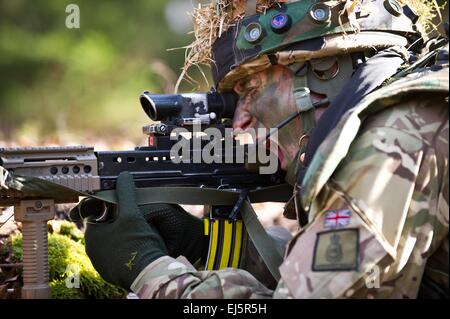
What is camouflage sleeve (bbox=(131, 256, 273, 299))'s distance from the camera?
4.07 meters

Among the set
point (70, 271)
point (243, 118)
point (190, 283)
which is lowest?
point (70, 271)

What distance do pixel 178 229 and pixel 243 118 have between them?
71 centimetres

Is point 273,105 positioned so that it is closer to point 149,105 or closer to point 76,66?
point 149,105

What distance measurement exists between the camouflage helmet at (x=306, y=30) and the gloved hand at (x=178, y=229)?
790mm

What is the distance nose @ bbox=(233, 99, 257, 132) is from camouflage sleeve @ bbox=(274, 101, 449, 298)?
1058 mm

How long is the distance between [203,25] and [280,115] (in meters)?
0.73

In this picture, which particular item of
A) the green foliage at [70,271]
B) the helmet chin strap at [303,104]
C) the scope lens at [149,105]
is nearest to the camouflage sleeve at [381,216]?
the helmet chin strap at [303,104]

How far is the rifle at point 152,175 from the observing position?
4492 millimetres

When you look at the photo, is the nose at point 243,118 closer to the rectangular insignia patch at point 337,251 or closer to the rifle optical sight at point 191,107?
the rifle optical sight at point 191,107

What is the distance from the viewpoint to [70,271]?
17.1 feet

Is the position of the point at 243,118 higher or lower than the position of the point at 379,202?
higher

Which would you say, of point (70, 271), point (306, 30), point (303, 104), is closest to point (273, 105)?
point (303, 104)

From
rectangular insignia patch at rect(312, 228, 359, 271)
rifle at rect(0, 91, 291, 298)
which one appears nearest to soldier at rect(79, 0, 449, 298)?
rectangular insignia patch at rect(312, 228, 359, 271)

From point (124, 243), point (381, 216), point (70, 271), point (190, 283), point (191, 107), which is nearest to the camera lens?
point (381, 216)
